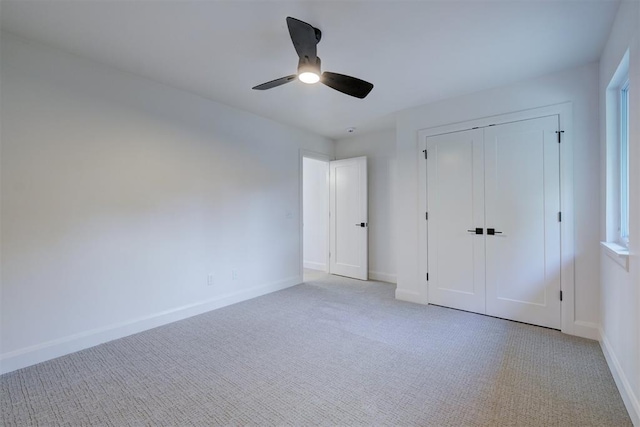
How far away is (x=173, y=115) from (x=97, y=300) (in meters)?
1.95

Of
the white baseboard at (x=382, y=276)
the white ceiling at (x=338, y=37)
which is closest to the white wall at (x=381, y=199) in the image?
the white baseboard at (x=382, y=276)

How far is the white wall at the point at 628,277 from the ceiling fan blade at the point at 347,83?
1.52 meters

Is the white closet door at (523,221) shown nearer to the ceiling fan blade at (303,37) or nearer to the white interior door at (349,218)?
the white interior door at (349,218)

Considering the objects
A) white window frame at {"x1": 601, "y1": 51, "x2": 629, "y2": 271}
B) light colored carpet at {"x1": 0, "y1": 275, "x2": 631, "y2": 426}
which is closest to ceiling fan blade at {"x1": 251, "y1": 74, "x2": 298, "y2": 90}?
light colored carpet at {"x1": 0, "y1": 275, "x2": 631, "y2": 426}

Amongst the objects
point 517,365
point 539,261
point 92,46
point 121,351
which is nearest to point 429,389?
point 517,365

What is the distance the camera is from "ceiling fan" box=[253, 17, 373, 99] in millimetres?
1713

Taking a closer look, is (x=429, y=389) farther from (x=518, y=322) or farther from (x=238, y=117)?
(x=238, y=117)

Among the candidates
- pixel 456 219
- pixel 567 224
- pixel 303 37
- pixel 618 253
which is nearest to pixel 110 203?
pixel 303 37

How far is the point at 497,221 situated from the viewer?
121 inches

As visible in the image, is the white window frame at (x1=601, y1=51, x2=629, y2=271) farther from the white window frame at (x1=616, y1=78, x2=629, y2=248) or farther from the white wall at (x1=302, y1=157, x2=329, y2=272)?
the white wall at (x1=302, y1=157, x2=329, y2=272)

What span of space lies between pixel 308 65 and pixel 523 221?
2608 millimetres

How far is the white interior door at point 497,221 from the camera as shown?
110 inches

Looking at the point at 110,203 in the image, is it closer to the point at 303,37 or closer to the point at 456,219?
the point at 303,37

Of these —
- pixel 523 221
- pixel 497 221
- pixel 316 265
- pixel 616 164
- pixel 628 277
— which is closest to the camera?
pixel 628 277
